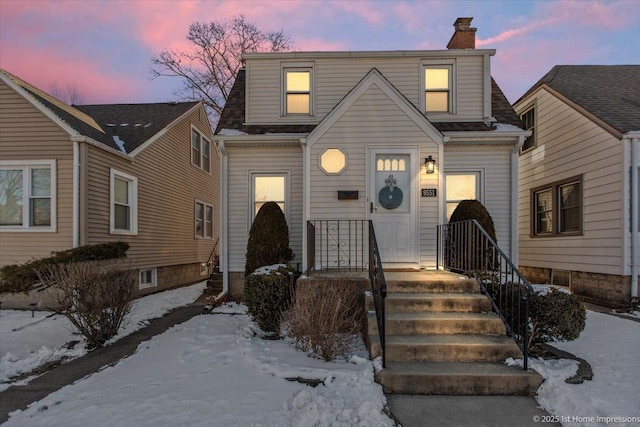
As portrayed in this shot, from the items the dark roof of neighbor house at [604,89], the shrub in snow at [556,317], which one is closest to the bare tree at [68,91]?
the dark roof of neighbor house at [604,89]

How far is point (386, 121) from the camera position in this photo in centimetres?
737

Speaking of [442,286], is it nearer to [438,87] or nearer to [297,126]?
[297,126]

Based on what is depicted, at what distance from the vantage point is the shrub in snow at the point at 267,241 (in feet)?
23.3

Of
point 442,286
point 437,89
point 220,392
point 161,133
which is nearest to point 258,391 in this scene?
point 220,392

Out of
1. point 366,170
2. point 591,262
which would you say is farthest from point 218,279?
point 591,262

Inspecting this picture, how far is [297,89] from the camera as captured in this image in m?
8.73

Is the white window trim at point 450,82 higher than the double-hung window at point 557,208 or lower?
higher

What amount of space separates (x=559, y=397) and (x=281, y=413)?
8.86ft

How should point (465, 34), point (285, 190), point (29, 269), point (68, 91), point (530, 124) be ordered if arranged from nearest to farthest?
1. point (29, 269)
2. point (285, 190)
3. point (465, 34)
4. point (530, 124)
5. point (68, 91)

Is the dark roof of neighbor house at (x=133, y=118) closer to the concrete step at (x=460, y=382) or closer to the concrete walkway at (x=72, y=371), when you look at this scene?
the concrete walkway at (x=72, y=371)

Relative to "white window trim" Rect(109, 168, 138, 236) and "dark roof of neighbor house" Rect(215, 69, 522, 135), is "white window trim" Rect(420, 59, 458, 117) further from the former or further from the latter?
"white window trim" Rect(109, 168, 138, 236)

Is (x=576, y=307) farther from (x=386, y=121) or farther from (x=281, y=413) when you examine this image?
(x=386, y=121)

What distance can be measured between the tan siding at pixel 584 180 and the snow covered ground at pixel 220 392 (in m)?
6.72

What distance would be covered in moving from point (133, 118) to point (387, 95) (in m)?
8.83
